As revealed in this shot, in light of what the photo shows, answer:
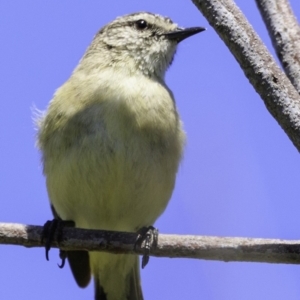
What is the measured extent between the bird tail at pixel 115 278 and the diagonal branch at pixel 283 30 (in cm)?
242

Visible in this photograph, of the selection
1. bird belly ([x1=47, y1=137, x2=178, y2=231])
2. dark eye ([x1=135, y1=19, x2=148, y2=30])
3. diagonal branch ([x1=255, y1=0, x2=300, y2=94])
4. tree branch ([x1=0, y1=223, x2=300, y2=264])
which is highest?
dark eye ([x1=135, y1=19, x2=148, y2=30])

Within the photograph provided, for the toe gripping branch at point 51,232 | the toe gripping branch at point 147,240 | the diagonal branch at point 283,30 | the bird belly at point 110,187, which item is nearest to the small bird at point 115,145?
the bird belly at point 110,187

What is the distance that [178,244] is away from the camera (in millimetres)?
3959

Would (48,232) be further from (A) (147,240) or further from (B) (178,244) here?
(B) (178,244)

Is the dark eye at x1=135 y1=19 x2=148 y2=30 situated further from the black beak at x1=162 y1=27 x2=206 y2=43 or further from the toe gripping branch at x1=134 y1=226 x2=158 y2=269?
the toe gripping branch at x1=134 y1=226 x2=158 y2=269

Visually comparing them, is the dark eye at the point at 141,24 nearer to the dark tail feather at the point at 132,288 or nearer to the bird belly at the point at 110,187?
the bird belly at the point at 110,187

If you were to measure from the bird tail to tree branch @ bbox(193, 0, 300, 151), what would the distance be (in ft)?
8.51

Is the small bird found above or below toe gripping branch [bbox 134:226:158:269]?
above

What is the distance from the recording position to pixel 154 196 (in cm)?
517

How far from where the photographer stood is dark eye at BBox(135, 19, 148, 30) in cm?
591

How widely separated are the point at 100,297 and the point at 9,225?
1.84 m

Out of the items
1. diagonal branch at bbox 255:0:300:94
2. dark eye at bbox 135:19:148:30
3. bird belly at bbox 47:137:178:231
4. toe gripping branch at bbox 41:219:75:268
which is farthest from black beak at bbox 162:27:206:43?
toe gripping branch at bbox 41:219:75:268

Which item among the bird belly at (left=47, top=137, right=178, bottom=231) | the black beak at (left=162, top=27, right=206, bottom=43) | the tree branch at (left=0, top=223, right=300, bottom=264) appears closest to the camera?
the tree branch at (left=0, top=223, right=300, bottom=264)

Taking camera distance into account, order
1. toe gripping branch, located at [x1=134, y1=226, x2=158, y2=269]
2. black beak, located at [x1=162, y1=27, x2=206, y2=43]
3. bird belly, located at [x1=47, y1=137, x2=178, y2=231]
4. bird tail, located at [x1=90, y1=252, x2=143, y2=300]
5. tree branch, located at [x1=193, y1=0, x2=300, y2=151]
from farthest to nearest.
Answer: black beak, located at [x1=162, y1=27, x2=206, y2=43] < bird tail, located at [x1=90, y1=252, x2=143, y2=300] < bird belly, located at [x1=47, y1=137, x2=178, y2=231] < toe gripping branch, located at [x1=134, y1=226, x2=158, y2=269] < tree branch, located at [x1=193, y1=0, x2=300, y2=151]
